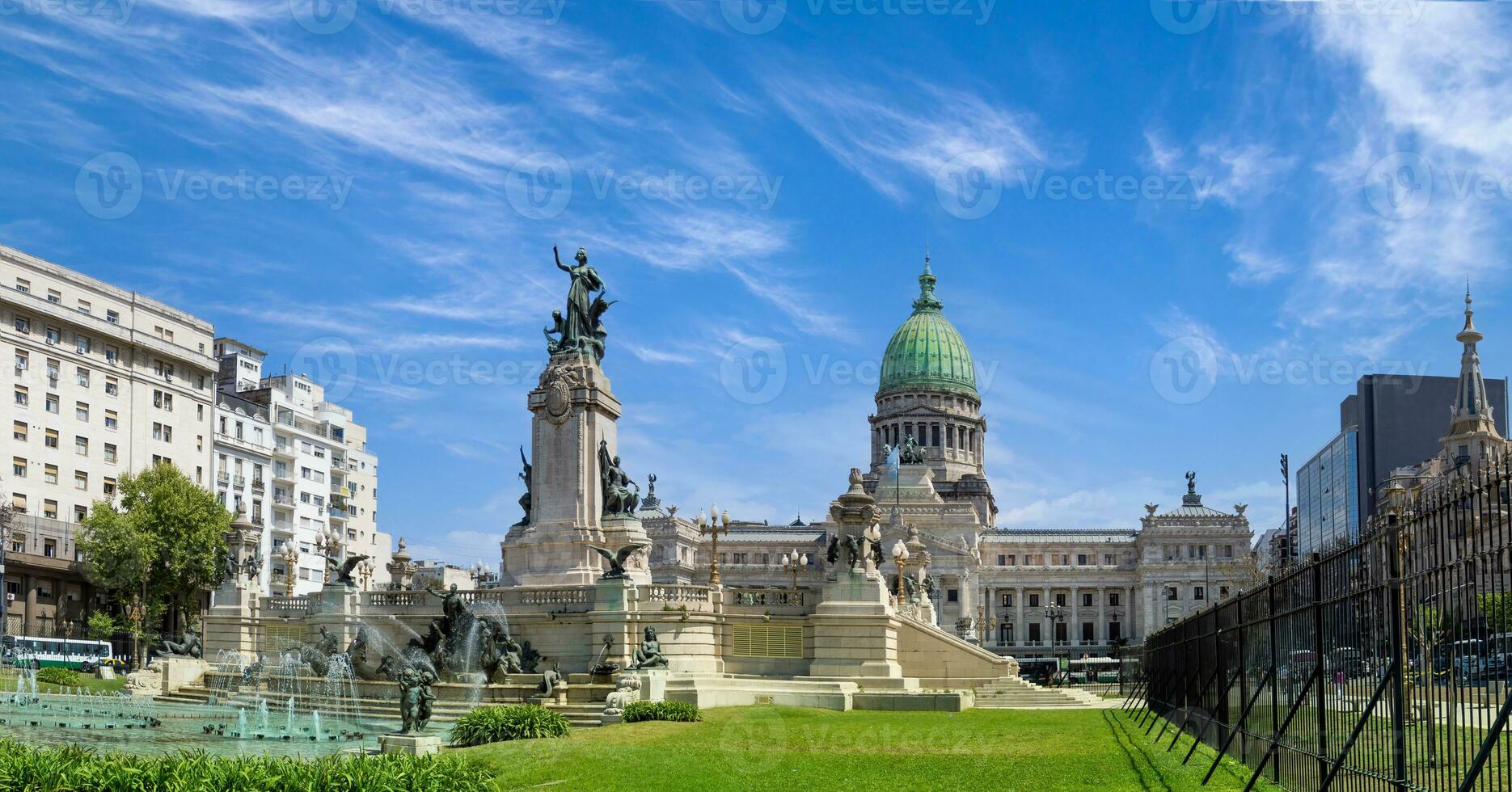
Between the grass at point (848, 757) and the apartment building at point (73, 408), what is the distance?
56095 mm

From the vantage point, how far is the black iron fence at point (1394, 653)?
11672 mm

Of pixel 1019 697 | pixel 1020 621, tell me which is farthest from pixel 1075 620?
pixel 1019 697

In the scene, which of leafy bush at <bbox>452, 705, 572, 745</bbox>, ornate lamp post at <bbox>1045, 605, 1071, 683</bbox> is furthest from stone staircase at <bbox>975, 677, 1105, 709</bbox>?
ornate lamp post at <bbox>1045, 605, 1071, 683</bbox>

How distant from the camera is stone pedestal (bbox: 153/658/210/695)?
164ft

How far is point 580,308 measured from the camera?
184ft

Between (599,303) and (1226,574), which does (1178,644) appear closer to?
(599,303)

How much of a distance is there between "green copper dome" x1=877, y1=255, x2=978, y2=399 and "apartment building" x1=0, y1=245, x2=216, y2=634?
102m

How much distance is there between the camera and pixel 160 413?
8969 cm

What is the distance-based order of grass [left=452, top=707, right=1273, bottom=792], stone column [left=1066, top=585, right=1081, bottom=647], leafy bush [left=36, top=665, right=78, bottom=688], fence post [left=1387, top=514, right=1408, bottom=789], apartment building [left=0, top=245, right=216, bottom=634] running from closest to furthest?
Answer: fence post [left=1387, top=514, right=1408, bottom=789], grass [left=452, top=707, right=1273, bottom=792], leafy bush [left=36, top=665, right=78, bottom=688], apartment building [left=0, top=245, right=216, bottom=634], stone column [left=1066, top=585, right=1081, bottom=647]

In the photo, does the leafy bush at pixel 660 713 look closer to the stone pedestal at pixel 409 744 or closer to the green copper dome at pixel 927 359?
the stone pedestal at pixel 409 744

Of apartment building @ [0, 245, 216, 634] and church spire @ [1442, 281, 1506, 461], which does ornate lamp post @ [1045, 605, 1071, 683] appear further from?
apartment building @ [0, 245, 216, 634]

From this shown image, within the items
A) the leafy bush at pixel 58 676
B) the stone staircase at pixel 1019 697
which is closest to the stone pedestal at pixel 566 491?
the stone staircase at pixel 1019 697

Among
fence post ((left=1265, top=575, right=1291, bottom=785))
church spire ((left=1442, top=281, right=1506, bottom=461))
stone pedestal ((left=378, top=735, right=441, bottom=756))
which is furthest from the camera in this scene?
church spire ((left=1442, top=281, right=1506, bottom=461))

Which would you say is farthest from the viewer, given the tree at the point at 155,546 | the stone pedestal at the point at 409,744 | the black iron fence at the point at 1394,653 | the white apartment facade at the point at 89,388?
the white apartment facade at the point at 89,388
